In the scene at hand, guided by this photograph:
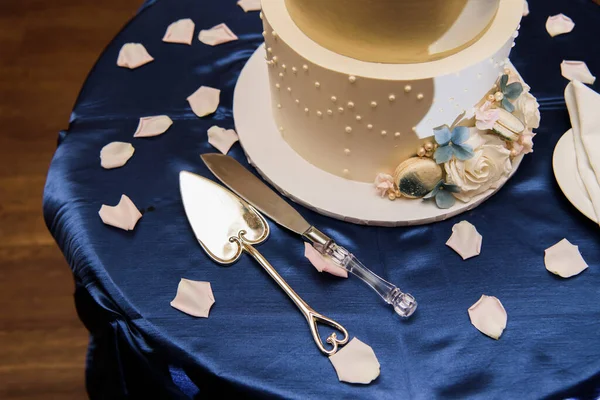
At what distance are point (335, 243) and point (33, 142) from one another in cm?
163

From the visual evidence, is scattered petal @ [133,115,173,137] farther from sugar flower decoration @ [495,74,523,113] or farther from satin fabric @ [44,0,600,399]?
sugar flower decoration @ [495,74,523,113]

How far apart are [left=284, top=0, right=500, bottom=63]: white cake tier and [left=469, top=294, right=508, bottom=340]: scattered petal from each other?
38cm

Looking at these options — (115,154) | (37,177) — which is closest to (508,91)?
(115,154)

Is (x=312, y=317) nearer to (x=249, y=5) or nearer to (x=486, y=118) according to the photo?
(x=486, y=118)

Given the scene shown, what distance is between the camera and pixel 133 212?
1.03 meters

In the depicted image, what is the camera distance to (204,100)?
1.20m

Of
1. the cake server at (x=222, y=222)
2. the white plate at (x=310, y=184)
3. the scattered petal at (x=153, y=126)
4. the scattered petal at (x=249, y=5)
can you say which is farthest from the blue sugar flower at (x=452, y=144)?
the scattered petal at (x=249, y=5)

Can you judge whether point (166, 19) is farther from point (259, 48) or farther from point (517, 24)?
point (517, 24)

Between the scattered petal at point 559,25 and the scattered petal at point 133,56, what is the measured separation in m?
0.87

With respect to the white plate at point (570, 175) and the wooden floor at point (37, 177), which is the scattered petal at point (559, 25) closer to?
the white plate at point (570, 175)

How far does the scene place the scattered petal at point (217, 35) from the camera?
1.30 meters

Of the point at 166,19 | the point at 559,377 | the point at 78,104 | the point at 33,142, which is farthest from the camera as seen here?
the point at 33,142

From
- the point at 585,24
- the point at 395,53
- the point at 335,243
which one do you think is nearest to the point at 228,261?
the point at 335,243

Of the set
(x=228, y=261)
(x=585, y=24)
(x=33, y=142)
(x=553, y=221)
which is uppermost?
(x=585, y=24)
